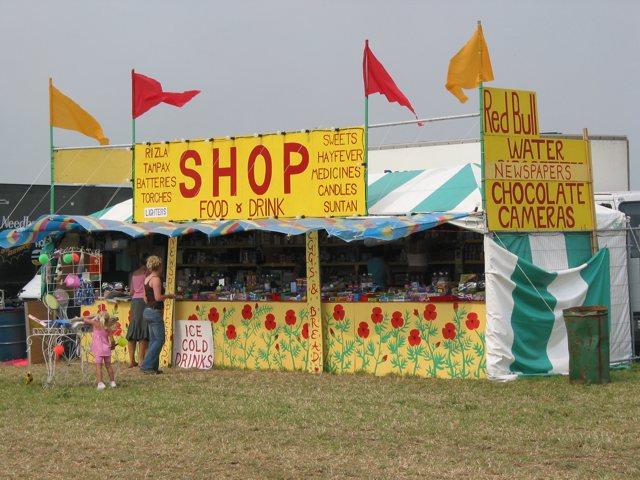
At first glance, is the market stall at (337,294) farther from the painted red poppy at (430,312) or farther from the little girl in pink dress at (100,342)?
the little girl in pink dress at (100,342)

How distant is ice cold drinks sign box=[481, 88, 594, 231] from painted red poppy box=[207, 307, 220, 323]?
15.5 feet

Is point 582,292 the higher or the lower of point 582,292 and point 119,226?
the lower

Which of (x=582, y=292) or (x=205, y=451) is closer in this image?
(x=205, y=451)

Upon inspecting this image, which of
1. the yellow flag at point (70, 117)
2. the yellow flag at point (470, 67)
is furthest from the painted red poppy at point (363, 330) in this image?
the yellow flag at point (70, 117)

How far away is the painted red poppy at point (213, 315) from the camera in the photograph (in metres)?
16.8

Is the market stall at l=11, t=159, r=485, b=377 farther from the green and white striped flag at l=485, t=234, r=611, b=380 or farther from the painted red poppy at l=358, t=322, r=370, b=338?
the green and white striped flag at l=485, t=234, r=611, b=380

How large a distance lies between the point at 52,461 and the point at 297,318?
268 inches

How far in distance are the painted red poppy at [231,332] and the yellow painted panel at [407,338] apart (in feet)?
5.28

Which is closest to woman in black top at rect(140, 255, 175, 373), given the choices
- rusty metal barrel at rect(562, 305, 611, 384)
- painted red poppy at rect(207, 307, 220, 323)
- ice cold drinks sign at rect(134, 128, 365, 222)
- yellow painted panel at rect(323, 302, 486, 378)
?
painted red poppy at rect(207, 307, 220, 323)

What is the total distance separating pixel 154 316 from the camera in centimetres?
1574

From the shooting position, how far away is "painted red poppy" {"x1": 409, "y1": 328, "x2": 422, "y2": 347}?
1497 centimetres

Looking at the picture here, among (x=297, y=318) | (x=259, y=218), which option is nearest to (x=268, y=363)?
(x=297, y=318)

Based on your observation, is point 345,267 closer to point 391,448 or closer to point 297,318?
point 297,318

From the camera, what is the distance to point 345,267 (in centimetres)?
1886
